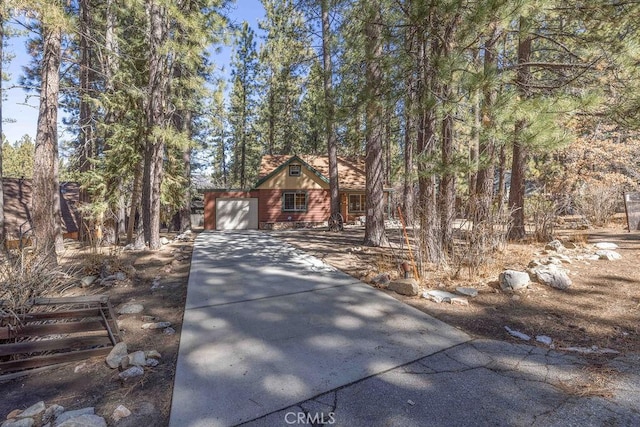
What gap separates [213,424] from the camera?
1948mm

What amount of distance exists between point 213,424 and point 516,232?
8297 millimetres

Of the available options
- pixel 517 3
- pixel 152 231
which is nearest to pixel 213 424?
pixel 517 3

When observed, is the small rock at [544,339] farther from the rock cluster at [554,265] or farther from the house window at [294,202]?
the house window at [294,202]

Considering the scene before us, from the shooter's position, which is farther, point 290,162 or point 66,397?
point 290,162

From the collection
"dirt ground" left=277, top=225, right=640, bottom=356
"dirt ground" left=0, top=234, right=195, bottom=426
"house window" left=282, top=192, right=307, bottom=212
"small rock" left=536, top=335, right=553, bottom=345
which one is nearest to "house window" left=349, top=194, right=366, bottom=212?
"house window" left=282, top=192, right=307, bottom=212

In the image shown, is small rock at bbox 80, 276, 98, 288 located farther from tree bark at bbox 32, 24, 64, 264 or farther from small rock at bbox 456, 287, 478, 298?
small rock at bbox 456, 287, 478, 298

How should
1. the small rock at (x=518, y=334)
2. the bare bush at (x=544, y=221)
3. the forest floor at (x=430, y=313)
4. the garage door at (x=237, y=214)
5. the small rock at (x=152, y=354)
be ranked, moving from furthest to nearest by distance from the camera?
the garage door at (x=237, y=214) → the bare bush at (x=544, y=221) → the small rock at (x=518, y=334) → the small rock at (x=152, y=354) → the forest floor at (x=430, y=313)

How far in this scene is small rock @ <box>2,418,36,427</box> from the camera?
1878mm

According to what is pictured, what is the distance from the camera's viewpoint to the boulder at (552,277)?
14.3 ft

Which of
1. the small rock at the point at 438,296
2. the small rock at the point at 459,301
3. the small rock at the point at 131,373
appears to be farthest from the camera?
the small rock at the point at 438,296

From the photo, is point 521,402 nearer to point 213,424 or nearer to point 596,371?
point 596,371

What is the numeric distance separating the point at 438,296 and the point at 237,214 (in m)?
14.5

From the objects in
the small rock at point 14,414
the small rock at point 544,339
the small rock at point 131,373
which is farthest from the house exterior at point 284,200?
the small rock at point 14,414

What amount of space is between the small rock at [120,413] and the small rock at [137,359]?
614 mm
